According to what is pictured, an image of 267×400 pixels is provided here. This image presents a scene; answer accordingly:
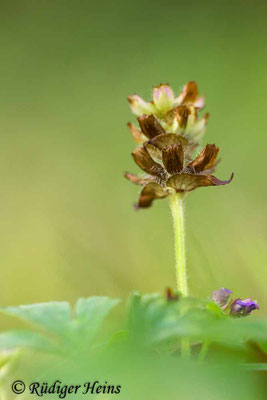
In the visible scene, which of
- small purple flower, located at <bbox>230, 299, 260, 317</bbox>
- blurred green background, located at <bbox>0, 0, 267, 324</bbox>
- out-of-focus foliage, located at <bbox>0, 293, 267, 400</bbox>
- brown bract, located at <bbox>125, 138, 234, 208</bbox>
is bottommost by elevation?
out-of-focus foliage, located at <bbox>0, 293, 267, 400</bbox>

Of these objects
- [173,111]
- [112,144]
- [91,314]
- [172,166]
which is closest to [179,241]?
[172,166]

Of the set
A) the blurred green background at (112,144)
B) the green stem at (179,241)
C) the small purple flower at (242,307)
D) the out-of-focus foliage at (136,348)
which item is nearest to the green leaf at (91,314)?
the out-of-focus foliage at (136,348)

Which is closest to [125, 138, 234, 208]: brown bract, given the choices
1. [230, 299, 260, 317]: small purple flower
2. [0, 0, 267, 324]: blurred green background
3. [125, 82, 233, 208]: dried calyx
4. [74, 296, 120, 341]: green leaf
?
[125, 82, 233, 208]: dried calyx

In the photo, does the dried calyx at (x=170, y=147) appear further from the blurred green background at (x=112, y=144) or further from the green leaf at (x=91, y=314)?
the blurred green background at (x=112, y=144)

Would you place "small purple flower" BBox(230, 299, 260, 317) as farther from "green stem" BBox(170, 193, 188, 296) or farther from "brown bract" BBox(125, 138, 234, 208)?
"brown bract" BBox(125, 138, 234, 208)

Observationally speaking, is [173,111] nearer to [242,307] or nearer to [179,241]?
[179,241]

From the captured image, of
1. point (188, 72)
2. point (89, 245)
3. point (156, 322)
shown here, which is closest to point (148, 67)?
point (188, 72)
